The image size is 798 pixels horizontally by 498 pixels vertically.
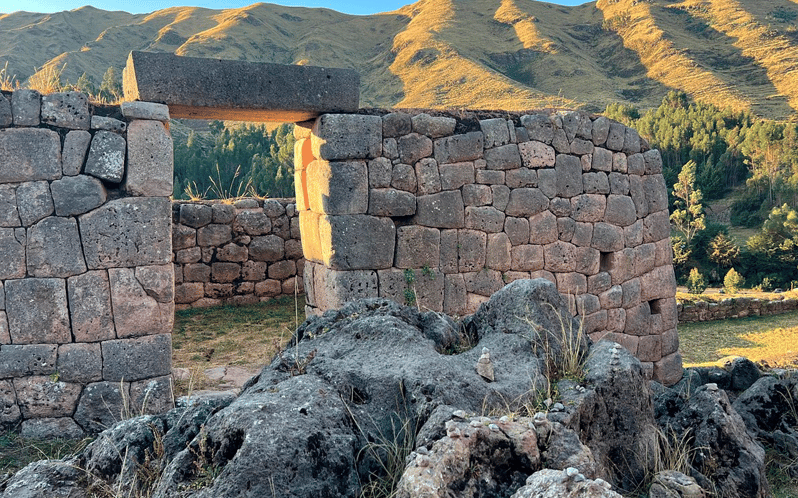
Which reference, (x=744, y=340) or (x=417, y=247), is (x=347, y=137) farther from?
(x=744, y=340)

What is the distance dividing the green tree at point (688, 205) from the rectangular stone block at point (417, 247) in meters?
29.5

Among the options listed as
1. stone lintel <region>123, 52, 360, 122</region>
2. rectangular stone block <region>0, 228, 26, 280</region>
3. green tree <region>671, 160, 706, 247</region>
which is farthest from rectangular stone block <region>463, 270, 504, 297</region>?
green tree <region>671, 160, 706, 247</region>

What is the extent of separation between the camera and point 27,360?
4.92 metres

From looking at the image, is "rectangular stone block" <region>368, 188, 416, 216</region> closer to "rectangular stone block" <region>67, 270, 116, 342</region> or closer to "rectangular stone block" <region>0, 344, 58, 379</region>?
"rectangular stone block" <region>67, 270, 116, 342</region>

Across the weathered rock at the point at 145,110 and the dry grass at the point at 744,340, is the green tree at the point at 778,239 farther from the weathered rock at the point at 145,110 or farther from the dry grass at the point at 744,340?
the weathered rock at the point at 145,110

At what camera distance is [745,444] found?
10.1 feet

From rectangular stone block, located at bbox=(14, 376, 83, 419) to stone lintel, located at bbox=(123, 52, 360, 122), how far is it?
2.51 m

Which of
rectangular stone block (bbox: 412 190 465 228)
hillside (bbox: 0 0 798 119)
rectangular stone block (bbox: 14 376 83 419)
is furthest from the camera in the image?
hillside (bbox: 0 0 798 119)

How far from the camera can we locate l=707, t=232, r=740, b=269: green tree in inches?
1119

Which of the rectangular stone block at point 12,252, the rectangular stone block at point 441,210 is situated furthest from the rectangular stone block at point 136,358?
the rectangular stone block at point 441,210

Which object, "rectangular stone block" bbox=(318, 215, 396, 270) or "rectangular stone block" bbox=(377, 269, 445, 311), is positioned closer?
"rectangular stone block" bbox=(318, 215, 396, 270)

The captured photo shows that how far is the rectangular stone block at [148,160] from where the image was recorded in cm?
513

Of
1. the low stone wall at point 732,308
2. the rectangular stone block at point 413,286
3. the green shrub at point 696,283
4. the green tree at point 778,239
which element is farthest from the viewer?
the green tree at point 778,239

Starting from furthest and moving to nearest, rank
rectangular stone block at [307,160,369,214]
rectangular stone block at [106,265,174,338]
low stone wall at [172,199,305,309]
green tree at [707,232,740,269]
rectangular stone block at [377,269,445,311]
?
green tree at [707,232,740,269] → low stone wall at [172,199,305,309] → rectangular stone block at [377,269,445,311] → rectangular stone block at [307,160,369,214] → rectangular stone block at [106,265,174,338]
